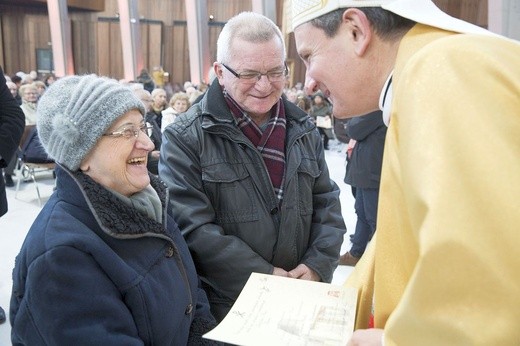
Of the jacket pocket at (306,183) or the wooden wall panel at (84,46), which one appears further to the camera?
the wooden wall panel at (84,46)

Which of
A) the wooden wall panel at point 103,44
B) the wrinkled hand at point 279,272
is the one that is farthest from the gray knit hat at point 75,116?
the wooden wall panel at point 103,44

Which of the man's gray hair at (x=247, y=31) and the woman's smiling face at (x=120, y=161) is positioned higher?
the man's gray hair at (x=247, y=31)

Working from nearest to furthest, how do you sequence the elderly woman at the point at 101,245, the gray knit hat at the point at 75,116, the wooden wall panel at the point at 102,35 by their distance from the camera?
the elderly woman at the point at 101,245 → the gray knit hat at the point at 75,116 → the wooden wall panel at the point at 102,35

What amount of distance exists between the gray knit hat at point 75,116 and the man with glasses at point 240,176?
1.06 ft

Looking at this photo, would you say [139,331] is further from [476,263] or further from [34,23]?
[34,23]

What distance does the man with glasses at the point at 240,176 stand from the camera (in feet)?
5.57

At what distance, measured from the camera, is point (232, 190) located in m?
1.73

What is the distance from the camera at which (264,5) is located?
1305cm

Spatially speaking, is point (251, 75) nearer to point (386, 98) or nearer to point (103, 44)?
point (386, 98)

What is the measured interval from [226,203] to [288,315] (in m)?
0.67

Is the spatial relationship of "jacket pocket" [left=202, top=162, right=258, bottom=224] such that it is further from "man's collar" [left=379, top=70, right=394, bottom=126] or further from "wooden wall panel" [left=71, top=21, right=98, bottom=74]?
"wooden wall panel" [left=71, top=21, right=98, bottom=74]

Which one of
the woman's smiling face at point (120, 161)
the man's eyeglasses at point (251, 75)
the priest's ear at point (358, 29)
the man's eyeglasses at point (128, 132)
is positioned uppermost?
the priest's ear at point (358, 29)

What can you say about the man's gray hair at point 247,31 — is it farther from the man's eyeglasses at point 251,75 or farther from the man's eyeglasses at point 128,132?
the man's eyeglasses at point 128,132

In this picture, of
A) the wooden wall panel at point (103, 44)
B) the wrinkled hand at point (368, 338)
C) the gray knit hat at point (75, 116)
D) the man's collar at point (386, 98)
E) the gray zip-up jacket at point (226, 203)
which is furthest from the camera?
the wooden wall panel at point (103, 44)
